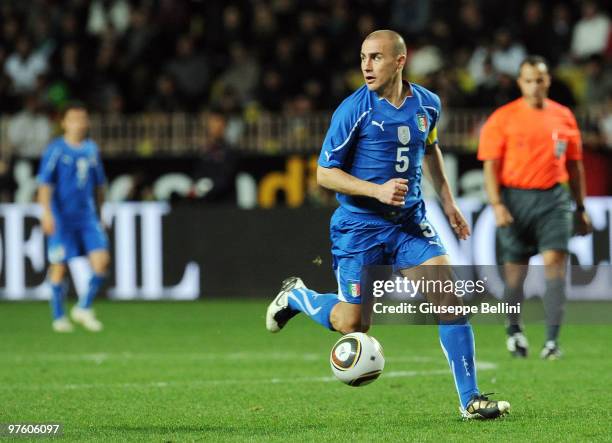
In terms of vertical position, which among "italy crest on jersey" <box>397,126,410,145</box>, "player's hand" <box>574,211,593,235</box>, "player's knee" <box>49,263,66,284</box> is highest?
"italy crest on jersey" <box>397,126,410,145</box>

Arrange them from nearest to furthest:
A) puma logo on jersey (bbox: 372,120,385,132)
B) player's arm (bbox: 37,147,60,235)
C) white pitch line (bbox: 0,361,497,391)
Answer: puma logo on jersey (bbox: 372,120,385,132) → white pitch line (bbox: 0,361,497,391) → player's arm (bbox: 37,147,60,235)

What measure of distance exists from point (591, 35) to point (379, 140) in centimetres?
1123

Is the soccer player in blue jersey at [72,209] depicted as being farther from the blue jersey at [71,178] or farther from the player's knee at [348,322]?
the player's knee at [348,322]

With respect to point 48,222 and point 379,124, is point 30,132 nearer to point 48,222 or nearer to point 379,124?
point 48,222

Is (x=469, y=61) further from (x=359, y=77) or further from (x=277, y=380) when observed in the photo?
(x=277, y=380)

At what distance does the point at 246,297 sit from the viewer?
15.8m

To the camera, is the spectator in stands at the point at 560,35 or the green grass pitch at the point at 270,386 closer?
the green grass pitch at the point at 270,386

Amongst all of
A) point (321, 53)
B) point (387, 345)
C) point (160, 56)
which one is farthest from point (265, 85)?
point (387, 345)

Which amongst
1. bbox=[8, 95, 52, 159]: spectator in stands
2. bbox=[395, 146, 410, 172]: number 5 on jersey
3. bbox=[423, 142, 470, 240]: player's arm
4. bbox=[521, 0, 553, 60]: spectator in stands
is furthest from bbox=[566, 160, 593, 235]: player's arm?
bbox=[8, 95, 52, 159]: spectator in stands

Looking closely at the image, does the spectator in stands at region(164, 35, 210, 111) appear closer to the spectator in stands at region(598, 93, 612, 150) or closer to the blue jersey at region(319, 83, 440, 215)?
the spectator in stands at region(598, 93, 612, 150)

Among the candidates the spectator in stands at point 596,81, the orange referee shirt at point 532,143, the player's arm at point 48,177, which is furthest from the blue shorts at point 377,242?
the spectator in stands at point 596,81

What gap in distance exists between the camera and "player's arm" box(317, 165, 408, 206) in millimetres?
6375

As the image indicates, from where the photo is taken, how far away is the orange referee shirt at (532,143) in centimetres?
998

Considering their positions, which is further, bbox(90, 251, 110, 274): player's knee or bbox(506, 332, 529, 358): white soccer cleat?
bbox(90, 251, 110, 274): player's knee
